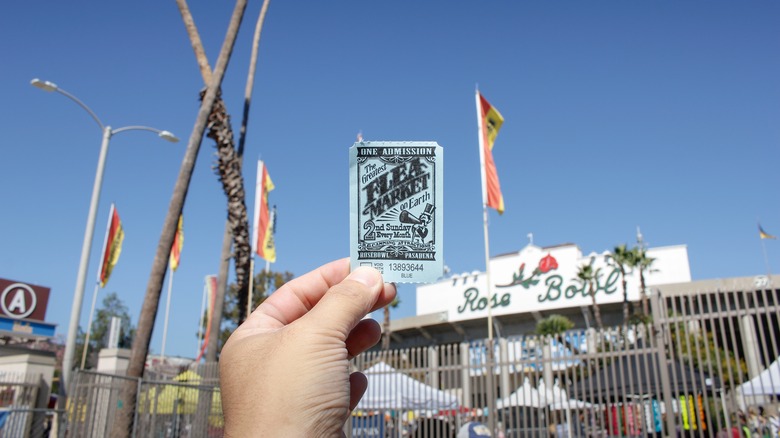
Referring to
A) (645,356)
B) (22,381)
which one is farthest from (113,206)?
(645,356)

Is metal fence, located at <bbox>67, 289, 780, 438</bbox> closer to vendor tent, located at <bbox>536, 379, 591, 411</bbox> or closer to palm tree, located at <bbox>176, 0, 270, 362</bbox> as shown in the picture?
vendor tent, located at <bbox>536, 379, 591, 411</bbox>

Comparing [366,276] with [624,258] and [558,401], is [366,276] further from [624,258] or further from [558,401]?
[624,258]

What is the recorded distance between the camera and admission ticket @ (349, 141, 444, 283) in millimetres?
1892

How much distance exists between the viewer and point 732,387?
7.91 m

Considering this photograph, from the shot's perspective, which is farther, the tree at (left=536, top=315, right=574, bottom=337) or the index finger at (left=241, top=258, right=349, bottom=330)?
the tree at (left=536, top=315, right=574, bottom=337)

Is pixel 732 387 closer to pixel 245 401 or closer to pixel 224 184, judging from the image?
pixel 245 401

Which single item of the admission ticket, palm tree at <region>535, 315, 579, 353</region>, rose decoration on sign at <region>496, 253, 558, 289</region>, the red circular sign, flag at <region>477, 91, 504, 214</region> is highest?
rose decoration on sign at <region>496, 253, 558, 289</region>

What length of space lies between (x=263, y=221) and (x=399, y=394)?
7580 mm

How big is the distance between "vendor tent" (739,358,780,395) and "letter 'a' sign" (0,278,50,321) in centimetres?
2086

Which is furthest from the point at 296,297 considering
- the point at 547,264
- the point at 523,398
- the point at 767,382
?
the point at 547,264

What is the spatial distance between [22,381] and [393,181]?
15.9 metres

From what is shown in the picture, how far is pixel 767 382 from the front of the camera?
813 centimetres

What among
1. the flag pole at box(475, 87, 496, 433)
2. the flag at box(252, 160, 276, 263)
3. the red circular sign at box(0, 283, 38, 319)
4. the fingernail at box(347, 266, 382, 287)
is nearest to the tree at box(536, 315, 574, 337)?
the flag pole at box(475, 87, 496, 433)

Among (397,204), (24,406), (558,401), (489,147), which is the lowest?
(24,406)
